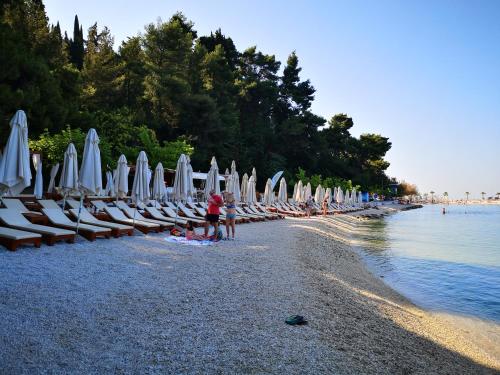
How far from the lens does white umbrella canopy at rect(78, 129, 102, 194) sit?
928 centimetres

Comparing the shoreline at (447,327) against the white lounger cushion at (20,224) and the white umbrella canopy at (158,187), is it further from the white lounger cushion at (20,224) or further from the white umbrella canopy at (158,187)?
the white umbrella canopy at (158,187)

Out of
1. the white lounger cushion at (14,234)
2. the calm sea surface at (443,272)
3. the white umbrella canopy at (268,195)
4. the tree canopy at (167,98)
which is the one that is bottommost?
the calm sea surface at (443,272)

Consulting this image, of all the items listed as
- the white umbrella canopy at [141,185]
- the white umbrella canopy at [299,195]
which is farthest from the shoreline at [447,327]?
the white umbrella canopy at [299,195]

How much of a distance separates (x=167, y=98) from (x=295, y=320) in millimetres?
32788

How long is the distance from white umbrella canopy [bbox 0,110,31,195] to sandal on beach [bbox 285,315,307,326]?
18.6ft

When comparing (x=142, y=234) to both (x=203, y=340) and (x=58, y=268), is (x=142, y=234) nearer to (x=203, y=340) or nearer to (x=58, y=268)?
(x=58, y=268)

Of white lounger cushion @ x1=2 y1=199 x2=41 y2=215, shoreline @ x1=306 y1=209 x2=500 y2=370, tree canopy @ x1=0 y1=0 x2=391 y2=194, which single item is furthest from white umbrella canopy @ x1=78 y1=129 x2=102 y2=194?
tree canopy @ x1=0 y1=0 x2=391 y2=194

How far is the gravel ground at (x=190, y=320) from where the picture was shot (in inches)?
134

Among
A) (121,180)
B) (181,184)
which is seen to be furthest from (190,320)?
(121,180)

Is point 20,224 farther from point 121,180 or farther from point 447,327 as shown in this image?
point 447,327

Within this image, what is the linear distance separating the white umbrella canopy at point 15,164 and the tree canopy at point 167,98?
12.1 metres

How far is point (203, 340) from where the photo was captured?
Answer: 12.6 feet

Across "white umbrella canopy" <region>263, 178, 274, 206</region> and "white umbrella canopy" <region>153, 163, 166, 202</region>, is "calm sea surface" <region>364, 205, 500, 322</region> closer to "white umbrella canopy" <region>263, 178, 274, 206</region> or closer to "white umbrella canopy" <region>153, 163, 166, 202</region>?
"white umbrella canopy" <region>263, 178, 274, 206</region>

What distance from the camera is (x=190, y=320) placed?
14.2ft
